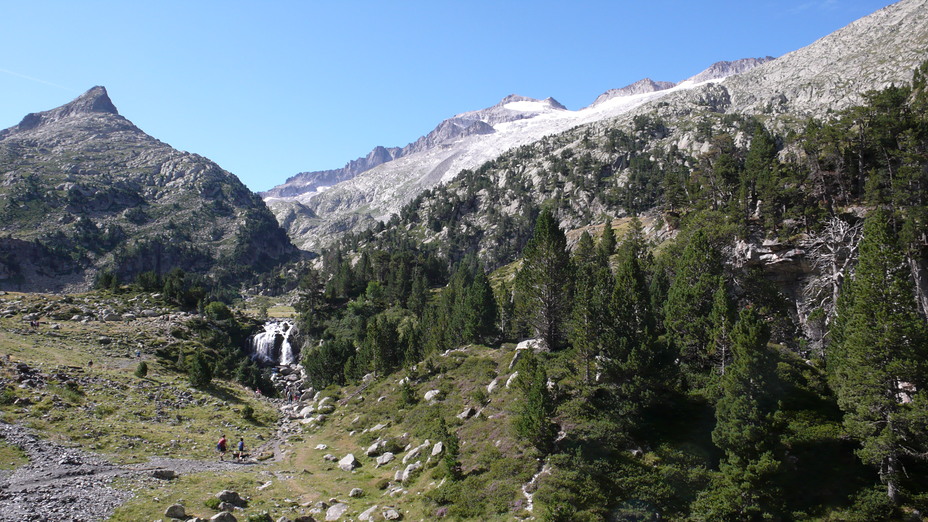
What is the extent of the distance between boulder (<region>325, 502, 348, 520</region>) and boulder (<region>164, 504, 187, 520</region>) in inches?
341

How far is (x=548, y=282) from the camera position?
55.8m

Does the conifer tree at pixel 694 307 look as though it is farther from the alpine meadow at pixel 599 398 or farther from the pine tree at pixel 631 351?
the pine tree at pixel 631 351

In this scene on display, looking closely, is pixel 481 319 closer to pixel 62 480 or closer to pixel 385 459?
pixel 385 459

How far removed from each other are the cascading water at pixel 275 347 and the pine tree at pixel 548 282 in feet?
274

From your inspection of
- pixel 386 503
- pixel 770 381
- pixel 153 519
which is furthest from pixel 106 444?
pixel 770 381

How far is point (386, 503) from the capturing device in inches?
1288

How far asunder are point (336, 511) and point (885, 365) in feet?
117

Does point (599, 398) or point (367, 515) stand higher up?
point (599, 398)

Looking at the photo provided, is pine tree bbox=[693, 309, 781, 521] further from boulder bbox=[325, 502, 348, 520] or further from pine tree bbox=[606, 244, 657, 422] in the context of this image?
boulder bbox=[325, 502, 348, 520]

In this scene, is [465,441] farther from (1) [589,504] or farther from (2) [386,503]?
(1) [589,504]

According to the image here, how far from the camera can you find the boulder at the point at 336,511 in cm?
3027

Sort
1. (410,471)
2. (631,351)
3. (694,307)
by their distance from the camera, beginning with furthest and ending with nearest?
1. (694,307)
2. (631,351)
3. (410,471)

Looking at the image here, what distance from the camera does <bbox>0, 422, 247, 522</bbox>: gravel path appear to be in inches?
931

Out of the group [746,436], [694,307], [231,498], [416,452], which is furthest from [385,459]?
[694,307]
